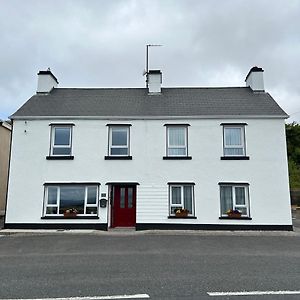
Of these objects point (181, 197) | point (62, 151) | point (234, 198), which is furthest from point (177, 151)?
point (62, 151)

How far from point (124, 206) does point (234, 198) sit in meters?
5.71

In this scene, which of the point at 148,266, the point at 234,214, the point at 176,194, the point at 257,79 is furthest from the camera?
the point at 257,79

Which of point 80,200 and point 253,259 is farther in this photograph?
point 80,200

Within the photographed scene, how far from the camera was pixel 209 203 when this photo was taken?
14.1 metres

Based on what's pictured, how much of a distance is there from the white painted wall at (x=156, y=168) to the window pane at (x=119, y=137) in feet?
1.36

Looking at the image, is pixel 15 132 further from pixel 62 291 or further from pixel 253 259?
pixel 253 259

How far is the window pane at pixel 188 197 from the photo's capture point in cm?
1427

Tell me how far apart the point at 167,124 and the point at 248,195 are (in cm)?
552

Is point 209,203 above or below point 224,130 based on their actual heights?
below

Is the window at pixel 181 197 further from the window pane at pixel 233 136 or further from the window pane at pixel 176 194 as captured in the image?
the window pane at pixel 233 136

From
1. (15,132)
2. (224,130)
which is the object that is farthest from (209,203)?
(15,132)

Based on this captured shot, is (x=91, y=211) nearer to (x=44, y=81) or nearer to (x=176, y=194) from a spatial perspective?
(x=176, y=194)

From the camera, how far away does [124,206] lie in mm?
14711

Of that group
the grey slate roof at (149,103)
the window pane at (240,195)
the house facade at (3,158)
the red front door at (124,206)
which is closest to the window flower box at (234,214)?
the window pane at (240,195)
